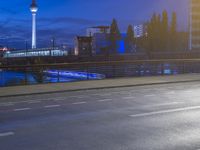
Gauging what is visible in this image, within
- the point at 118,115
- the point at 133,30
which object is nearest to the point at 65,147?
the point at 118,115

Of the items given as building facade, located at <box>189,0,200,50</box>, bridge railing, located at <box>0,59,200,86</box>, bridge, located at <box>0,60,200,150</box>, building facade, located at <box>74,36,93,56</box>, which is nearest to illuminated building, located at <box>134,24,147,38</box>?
building facade, located at <box>189,0,200,50</box>

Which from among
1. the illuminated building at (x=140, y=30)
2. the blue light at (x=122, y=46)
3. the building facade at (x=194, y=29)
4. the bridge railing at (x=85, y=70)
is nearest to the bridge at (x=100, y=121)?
the bridge railing at (x=85, y=70)

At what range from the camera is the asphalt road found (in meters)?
8.89

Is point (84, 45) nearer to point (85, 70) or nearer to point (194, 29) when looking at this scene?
point (85, 70)

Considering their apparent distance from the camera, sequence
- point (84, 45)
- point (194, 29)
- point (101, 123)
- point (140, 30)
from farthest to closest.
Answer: point (140, 30), point (194, 29), point (84, 45), point (101, 123)

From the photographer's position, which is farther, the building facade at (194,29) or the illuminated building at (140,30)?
the illuminated building at (140,30)

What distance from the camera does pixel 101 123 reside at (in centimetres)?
1137

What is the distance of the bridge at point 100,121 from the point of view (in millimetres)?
8914

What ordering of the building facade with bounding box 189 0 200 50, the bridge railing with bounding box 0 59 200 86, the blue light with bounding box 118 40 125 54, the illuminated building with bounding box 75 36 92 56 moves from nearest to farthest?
the bridge railing with bounding box 0 59 200 86
the illuminated building with bounding box 75 36 92 56
the blue light with bounding box 118 40 125 54
the building facade with bounding box 189 0 200 50

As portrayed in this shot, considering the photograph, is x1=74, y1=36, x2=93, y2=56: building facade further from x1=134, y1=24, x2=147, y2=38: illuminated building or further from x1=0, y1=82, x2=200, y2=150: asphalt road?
x1=134, y1=24, x2=147, y2=38: illuminated building

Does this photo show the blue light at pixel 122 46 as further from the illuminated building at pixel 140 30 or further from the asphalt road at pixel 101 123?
the asphalt road at pixel 101 123

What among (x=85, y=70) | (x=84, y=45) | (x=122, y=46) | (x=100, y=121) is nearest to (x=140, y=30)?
(x=122, y=46)

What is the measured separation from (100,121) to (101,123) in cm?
30

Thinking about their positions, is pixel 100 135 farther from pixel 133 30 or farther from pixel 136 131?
pixel 133 30
